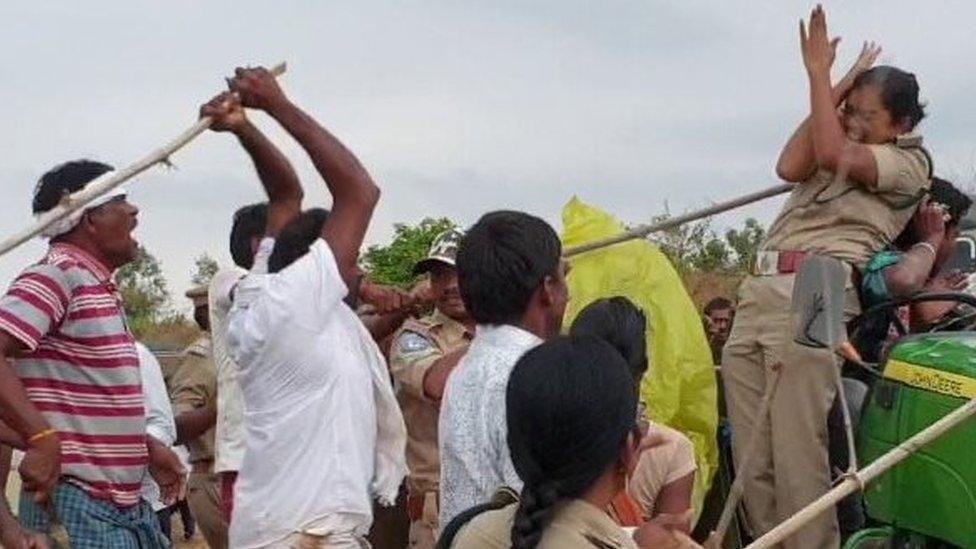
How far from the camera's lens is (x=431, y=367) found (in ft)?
16.5

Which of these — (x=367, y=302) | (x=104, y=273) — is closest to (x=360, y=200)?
(x=104, y=273)

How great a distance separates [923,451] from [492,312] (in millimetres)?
1594

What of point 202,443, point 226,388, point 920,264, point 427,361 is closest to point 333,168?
point 427,361

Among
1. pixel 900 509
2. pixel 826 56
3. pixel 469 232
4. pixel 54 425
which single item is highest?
pixel 826 56

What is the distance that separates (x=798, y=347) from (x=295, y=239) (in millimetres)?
1723

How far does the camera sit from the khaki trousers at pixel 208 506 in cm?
638

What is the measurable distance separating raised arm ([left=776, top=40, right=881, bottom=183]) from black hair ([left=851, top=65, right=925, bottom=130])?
0.22ft

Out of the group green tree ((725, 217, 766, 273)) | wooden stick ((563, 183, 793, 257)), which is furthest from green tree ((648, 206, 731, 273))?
wooden stick ((563, 183, 793, 257))

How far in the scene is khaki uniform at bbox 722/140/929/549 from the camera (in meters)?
5.26

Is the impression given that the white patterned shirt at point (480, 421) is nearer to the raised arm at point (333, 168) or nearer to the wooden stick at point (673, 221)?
the raised arm at point (333, 168)

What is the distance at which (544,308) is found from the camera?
3758 mm

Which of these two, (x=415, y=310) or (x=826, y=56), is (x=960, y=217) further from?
(x=415, y=310)

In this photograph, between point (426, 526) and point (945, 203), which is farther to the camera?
point (945, 203)

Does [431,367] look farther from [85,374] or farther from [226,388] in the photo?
[85,374]
